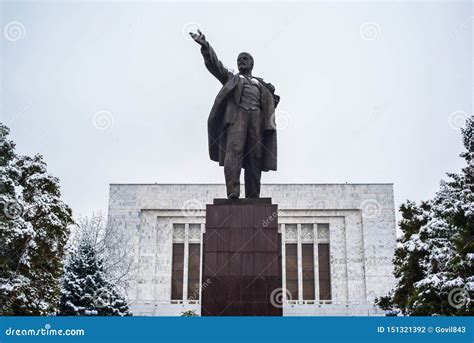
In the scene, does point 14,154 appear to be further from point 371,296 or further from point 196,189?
point 371,296

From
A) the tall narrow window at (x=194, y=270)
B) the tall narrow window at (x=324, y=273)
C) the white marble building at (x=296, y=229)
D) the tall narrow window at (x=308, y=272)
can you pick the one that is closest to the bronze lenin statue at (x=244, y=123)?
the white marble building at (x=296, y=229)

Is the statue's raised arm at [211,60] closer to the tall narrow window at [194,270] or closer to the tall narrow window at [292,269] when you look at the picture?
the tall narrow window at [194,270]

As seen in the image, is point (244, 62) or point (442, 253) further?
point (442, 253)

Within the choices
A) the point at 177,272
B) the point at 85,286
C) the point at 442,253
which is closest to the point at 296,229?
the point at 177,272

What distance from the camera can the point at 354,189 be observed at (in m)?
33.8

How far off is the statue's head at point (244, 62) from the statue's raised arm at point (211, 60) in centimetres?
19

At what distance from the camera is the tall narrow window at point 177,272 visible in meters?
32.2

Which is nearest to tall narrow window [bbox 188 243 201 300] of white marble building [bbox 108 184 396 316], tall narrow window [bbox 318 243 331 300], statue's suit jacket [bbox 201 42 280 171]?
white marble building [bbox 108 184 396 316]

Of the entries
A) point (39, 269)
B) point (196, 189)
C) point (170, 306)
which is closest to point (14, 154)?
point (39, 269)

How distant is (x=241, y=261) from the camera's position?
6.55 metres

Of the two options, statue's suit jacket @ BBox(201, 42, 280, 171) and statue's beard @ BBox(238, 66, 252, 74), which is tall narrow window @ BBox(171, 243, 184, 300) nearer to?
statue's suit jacket @ BBox(201, 42, 280, 171)

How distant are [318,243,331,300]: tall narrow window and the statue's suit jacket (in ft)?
85.5

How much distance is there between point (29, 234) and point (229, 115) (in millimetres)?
7957

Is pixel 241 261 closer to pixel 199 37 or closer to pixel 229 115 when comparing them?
pixel 229 115
